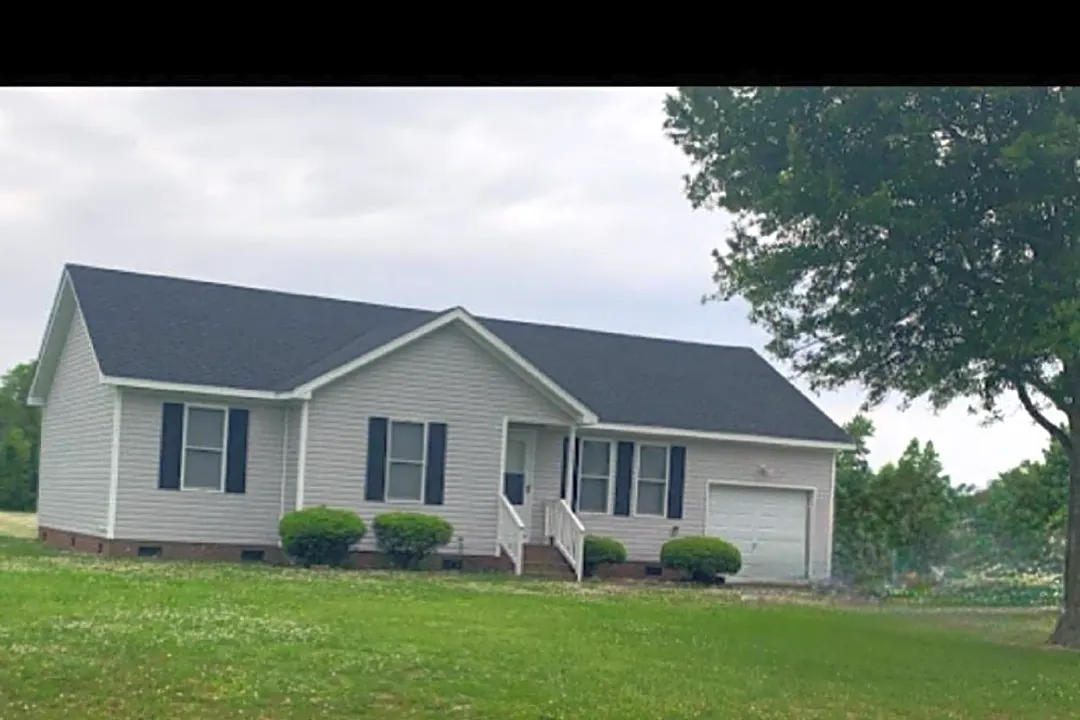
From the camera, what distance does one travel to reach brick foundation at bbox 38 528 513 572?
22734mm

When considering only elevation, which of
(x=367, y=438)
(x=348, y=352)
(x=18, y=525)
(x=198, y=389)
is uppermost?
(x=348, y=352)

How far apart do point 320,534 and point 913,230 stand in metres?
10.8

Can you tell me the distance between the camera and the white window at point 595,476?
2650 centimetres

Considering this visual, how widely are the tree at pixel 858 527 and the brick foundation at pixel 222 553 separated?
836 cm

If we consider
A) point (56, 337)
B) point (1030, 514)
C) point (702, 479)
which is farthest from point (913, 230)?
point (1030, 514)

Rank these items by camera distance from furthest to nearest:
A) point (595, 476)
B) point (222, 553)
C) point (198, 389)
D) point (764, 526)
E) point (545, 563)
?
point (764, 526)
point (595, 476)
point (545, 563)
point (222, 553)
point (198, 389)

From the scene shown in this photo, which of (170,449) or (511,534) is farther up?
(170,449)

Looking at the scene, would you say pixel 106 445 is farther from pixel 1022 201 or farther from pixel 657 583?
pixel 1022 201

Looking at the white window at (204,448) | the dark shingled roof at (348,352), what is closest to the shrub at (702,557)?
the dark shingled roof at (348,352)

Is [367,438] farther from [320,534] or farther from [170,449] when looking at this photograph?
[170,449]

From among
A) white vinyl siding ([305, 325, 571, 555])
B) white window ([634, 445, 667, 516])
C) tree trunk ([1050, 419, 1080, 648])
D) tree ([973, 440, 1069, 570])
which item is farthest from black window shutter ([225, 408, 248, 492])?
tree ([973, 440, 1069, 570])

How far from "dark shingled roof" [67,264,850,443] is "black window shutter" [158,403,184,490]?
2.14 feet

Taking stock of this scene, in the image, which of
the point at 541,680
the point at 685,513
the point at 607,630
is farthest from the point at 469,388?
the point at 541,680

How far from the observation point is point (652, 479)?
89.5 ft
